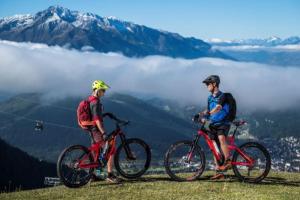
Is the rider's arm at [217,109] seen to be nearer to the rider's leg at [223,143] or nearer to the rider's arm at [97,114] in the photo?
the rider's leg at [223,143]

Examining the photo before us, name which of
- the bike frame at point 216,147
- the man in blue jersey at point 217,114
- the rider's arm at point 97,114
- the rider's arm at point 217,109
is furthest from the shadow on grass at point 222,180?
the rider's arm at point 217,109

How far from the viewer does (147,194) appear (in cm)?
1744

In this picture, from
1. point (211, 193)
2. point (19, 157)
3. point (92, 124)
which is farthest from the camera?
point (19, 157)

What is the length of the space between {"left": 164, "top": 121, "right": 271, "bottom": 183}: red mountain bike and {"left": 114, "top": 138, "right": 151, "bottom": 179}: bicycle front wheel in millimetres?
1209

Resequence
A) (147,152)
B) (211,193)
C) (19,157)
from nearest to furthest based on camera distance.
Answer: (211,193) < (147,152) < (19,157)

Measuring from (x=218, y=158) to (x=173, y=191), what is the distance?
9.09 ft

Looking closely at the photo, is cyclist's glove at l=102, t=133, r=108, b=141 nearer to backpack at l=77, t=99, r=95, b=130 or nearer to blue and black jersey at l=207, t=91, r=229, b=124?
backpack at l=77, t=99, r=95, b=130

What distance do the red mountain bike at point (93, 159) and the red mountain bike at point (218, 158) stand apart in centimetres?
127

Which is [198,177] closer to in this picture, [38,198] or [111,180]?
[111,180]

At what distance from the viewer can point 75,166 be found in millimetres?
18688

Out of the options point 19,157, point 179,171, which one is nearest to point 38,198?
point 179,171

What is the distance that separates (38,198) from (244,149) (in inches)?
326

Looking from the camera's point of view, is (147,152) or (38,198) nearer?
(38,198)

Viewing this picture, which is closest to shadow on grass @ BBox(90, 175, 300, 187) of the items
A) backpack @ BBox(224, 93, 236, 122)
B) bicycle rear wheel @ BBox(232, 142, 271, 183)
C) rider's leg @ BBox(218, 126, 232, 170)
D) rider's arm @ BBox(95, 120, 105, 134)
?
bicycle rear wheel @ BBox(232, 142, 271, 183)
